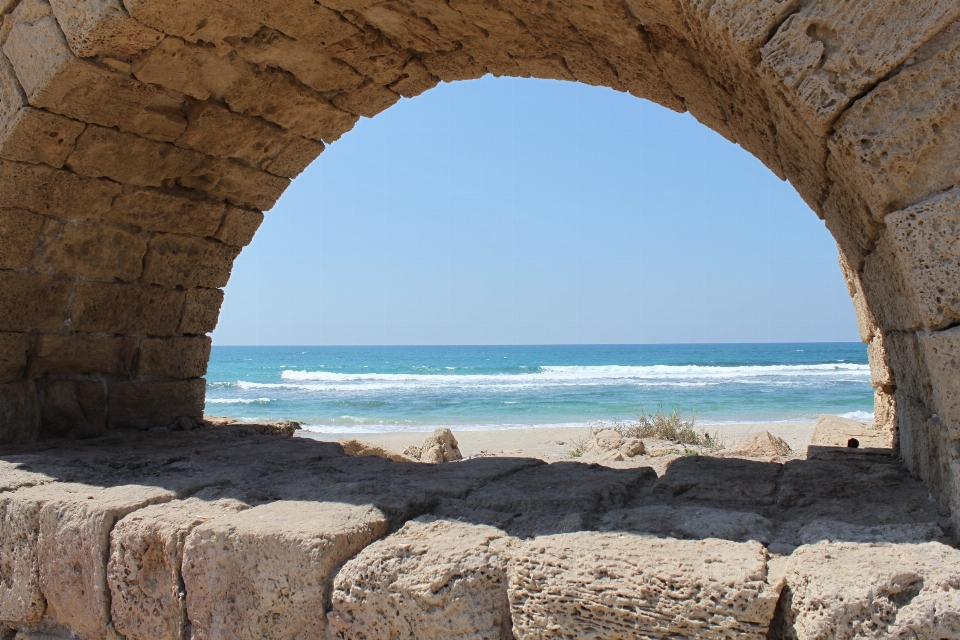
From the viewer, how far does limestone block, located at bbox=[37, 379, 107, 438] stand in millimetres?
4590

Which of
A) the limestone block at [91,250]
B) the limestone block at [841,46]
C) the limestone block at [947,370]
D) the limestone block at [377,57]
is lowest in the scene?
the limestone block at [947,370]

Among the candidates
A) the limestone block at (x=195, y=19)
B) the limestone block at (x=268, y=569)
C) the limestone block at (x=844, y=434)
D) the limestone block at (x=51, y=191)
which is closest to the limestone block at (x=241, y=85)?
the limestone block at (x=195, y=19)

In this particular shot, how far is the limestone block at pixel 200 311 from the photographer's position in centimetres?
526

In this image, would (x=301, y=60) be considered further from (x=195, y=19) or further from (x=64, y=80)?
(x=64, y=80)

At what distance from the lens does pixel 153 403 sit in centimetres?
509

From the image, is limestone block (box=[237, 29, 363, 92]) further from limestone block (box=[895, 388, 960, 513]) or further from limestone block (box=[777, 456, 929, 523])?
limestone block (box=[895, 388, 960, 513])

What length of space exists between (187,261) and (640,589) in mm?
4196

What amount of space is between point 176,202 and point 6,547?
2.43 metres

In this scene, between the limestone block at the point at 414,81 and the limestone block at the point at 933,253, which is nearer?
the limestone block at the point at 933,253

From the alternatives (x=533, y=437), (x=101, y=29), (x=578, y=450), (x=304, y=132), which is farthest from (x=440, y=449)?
(x=533, y=437)

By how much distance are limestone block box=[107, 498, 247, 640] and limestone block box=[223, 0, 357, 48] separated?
2311 millimetres

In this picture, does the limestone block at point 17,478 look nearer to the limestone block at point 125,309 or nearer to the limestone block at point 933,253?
the limestone block at point 125,309

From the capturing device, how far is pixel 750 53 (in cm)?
217

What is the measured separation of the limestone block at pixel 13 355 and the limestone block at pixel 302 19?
2554 mm
